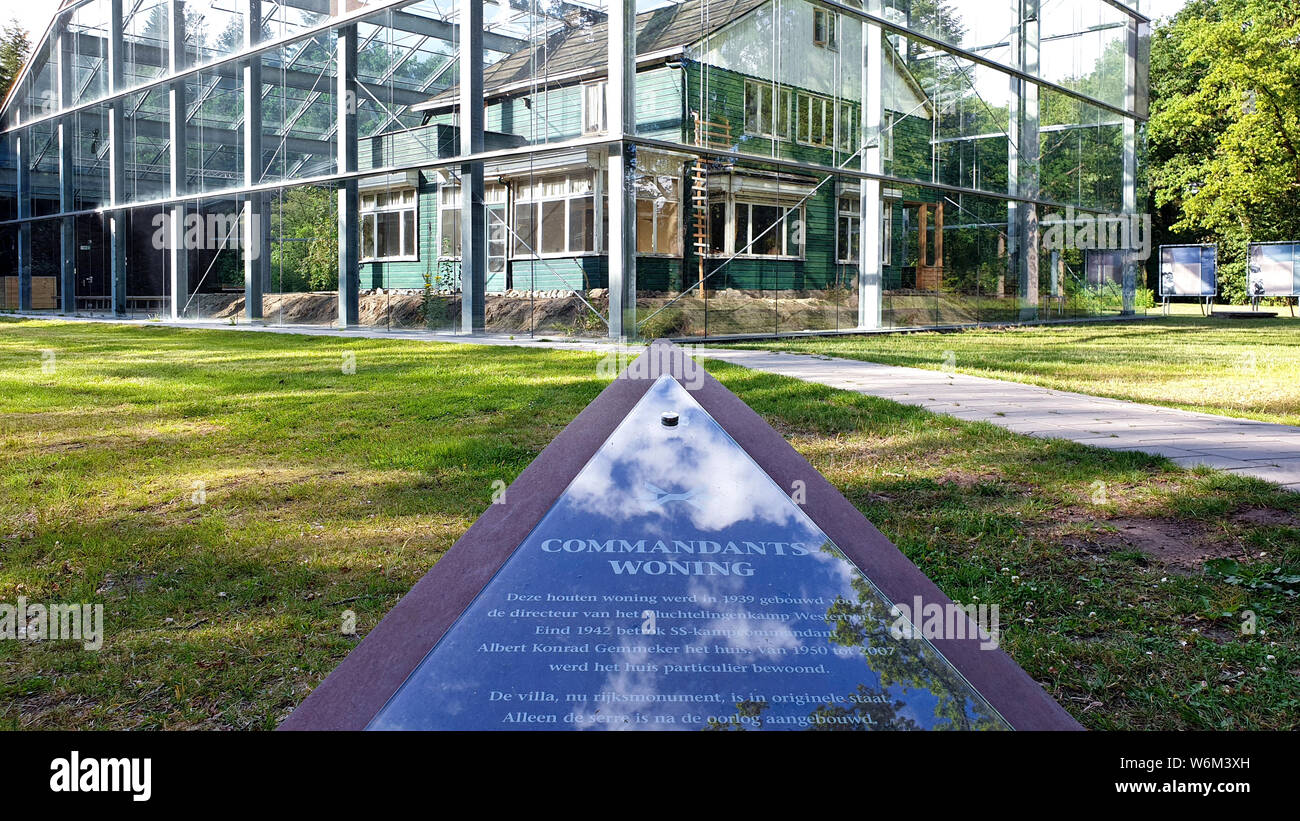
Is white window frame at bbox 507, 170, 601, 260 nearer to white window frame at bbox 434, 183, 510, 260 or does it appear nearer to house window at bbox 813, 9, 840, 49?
white window frame at bbox 434, 183, 510, 260

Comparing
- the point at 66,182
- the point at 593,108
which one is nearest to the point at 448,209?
the point at 593,108

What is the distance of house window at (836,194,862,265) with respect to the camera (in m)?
20.1

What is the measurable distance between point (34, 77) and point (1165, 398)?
1436 inches

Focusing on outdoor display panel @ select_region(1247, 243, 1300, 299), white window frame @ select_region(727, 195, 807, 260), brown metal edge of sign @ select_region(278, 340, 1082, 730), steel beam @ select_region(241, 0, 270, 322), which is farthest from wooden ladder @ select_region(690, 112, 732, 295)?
outdoor display panel @ select_region(1247, 243, 1300, 299)

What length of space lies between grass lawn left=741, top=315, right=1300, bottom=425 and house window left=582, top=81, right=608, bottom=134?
429 cm

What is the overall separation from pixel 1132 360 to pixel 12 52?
138ft

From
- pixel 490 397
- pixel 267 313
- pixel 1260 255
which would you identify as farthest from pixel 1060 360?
pixel 1260 255

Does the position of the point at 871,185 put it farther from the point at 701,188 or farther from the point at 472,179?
the point at 472,179

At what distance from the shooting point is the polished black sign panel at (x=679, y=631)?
2066 millimetres

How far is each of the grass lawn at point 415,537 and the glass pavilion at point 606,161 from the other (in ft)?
28.3

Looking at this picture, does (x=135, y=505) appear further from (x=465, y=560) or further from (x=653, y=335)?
(x=653, y=335)

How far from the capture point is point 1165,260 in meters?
38.1

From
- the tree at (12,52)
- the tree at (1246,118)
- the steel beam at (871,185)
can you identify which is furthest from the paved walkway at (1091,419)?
the tree at (12,52)

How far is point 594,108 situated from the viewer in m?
16.5
